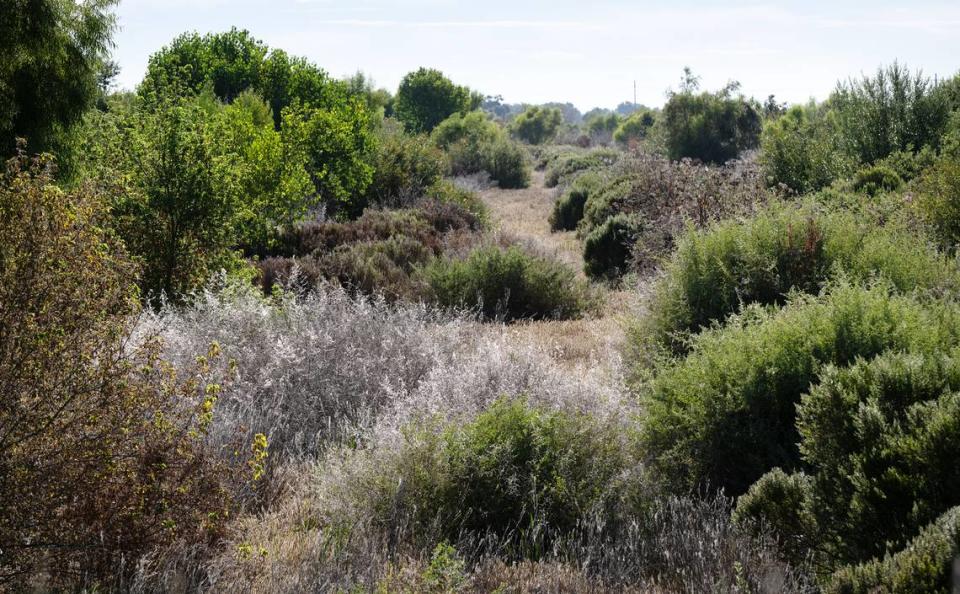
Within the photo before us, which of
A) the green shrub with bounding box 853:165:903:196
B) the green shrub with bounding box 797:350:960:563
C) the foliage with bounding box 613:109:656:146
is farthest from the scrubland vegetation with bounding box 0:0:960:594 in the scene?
the foliage with bounding box 613:109:656:146

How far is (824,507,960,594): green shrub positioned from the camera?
259 cm

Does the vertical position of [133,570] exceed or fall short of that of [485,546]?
it exceeds it

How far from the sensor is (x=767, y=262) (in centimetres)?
623

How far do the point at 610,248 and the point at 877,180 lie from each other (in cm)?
472

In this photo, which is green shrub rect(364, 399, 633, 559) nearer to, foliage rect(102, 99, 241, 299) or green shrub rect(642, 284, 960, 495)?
green shrub rect(642, 284, 960, 495)

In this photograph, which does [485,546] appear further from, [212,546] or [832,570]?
[832,570]

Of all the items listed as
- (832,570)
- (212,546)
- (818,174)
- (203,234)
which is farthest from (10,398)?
(818,174)

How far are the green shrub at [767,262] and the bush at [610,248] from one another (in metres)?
6.67

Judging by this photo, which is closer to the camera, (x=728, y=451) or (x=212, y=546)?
(x=212, y=546)

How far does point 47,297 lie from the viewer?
325 cm

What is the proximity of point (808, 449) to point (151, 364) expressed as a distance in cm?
307

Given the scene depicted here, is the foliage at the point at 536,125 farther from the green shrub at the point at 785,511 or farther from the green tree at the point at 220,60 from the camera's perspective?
the green shrub at the point at 785,511

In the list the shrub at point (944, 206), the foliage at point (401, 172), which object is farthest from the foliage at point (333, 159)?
the shrub at point (944, 206)

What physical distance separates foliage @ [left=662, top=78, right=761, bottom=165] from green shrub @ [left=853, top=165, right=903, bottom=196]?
66.8 feet
